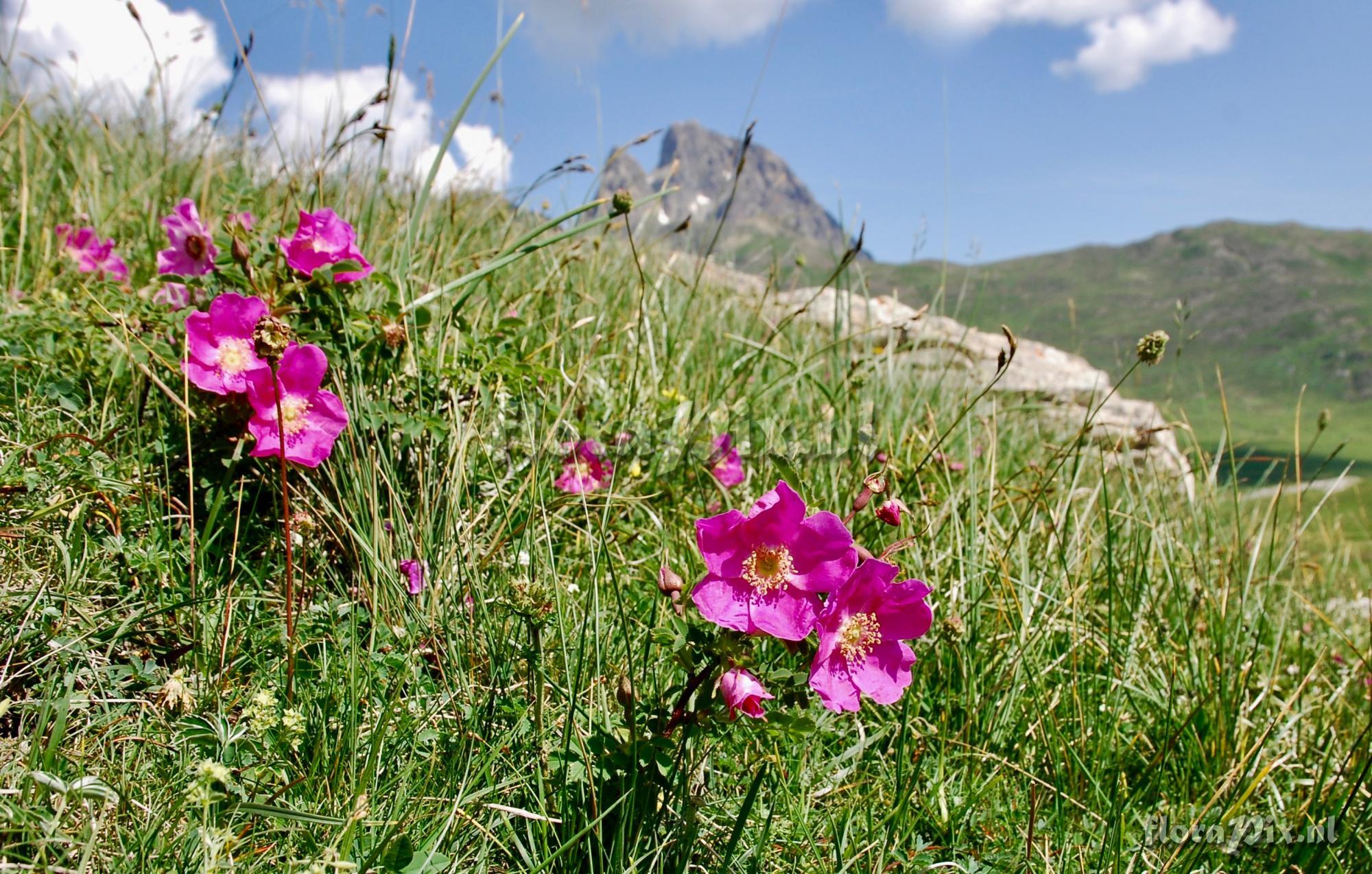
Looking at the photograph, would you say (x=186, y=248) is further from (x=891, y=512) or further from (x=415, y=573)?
(x=891, y=512)

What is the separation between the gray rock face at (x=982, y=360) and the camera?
114 inches

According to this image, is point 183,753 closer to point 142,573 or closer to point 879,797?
point 142,573

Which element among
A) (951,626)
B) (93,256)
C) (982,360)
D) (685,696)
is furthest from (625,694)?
(982,360)

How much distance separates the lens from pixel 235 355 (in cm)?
149

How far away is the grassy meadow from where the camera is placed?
1.13m

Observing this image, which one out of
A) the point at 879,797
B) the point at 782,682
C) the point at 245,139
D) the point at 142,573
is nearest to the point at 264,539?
the point at 142,573

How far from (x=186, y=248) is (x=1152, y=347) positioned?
1980 millimetres

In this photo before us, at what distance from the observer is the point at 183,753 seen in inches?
44.5

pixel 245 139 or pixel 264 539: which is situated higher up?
pixel 245 139

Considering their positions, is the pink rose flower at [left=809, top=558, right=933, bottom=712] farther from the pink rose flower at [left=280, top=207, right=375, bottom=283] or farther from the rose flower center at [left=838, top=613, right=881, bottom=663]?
the pink rose flower at [left=280, top=207, right=375, bottom=283]

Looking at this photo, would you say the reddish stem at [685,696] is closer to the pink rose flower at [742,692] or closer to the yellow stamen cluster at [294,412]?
the pink rose flower at [742,692]

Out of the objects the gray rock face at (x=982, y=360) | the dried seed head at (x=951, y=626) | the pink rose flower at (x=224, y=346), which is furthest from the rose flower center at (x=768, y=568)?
the gray rock face at (x=982, y=360)

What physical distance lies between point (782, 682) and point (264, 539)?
3.66ft

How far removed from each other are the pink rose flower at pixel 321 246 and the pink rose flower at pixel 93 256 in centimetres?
106
